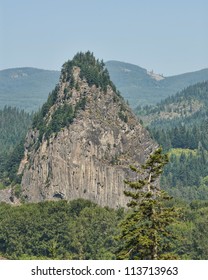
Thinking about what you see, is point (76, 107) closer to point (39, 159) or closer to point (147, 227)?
point (39, 159)

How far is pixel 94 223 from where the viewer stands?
9931cm

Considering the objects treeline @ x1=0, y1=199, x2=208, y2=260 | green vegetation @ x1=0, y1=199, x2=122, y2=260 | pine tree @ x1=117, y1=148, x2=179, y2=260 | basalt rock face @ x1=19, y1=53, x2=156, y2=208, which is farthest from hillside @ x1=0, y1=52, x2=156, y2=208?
pine tree @ x1=117, y1=148, x2=179, y2=260

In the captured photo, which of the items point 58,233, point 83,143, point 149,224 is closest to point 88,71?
point 83,143

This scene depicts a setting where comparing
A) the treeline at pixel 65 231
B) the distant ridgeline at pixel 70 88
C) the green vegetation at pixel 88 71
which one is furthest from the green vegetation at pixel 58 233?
the green vegetation at pixel 88 71

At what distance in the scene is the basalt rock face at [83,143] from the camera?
508ft

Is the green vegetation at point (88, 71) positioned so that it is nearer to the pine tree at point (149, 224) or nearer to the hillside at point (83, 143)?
the hillside at point (83, 143)

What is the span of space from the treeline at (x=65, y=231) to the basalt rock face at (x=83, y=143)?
143 ft

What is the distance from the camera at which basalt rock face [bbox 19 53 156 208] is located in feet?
508

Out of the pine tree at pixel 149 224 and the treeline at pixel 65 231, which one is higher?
the pine tree at pixel 149 224

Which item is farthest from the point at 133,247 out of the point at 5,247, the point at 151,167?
the point at 5,247

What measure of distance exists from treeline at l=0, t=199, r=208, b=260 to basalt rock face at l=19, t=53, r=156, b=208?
143 feet

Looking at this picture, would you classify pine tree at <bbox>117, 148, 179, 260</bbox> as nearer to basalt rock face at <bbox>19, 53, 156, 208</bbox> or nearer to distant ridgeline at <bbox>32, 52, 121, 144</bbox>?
basalt rock face at <bbox>19, 53, 156, 208</bbox>

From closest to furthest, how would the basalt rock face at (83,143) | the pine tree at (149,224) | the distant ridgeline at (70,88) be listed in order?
the pine tree at (149,224)
the basalt rock face at (83,143)
the distant ridgeline at (70,88)
